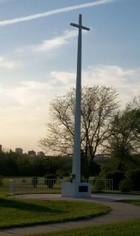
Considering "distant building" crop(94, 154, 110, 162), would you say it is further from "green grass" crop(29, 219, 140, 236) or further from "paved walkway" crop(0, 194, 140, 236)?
"green grass" crop(29, 219, 140, 236)

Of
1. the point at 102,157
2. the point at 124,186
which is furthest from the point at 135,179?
the point at 102,157

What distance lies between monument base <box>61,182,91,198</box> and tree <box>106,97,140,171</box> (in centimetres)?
1783

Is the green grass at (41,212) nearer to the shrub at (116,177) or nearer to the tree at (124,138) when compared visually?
the shrub at (116,177)

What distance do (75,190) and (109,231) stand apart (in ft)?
44.6

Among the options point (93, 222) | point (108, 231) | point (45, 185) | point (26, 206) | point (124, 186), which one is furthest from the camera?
point (45, 185)

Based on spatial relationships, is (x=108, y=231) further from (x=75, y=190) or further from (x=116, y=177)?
(x=116, y=177)

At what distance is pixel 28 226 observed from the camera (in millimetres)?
13508

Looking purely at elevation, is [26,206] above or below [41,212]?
above

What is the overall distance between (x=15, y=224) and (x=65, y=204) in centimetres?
→ 621

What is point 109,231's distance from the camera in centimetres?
1236

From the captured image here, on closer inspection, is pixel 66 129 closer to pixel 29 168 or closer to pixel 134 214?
pixel 29 168

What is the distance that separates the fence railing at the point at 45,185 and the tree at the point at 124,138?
31.8 feet

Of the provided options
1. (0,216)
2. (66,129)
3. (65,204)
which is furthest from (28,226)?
(66,129)

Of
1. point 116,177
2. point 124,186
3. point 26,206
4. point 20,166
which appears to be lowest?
point 26,206
